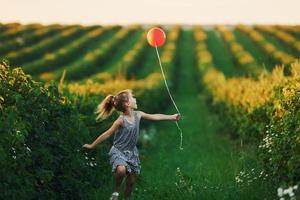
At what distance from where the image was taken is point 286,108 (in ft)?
32.0

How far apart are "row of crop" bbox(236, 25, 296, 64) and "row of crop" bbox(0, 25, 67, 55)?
828 inches

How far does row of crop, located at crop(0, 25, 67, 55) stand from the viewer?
51.4 meters

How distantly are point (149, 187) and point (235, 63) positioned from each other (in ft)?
149

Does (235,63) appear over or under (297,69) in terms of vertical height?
over

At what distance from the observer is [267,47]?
56.1 meters

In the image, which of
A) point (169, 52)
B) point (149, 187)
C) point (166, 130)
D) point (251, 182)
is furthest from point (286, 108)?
point (169, 52)

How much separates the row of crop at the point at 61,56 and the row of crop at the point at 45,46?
30.4 inches

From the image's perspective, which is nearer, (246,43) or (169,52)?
(169,52)

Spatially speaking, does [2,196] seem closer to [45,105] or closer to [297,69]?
[45,105]

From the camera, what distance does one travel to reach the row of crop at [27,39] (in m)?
51.4

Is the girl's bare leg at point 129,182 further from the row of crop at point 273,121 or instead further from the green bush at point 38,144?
the row of crop at point 273,121

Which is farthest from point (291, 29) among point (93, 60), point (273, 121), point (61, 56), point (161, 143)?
point (273, 121)

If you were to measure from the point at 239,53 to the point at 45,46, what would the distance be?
56.3ft

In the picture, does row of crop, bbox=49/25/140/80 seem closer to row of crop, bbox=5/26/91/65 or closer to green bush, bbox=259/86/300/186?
row of crop, bbox=5/26/91/65
